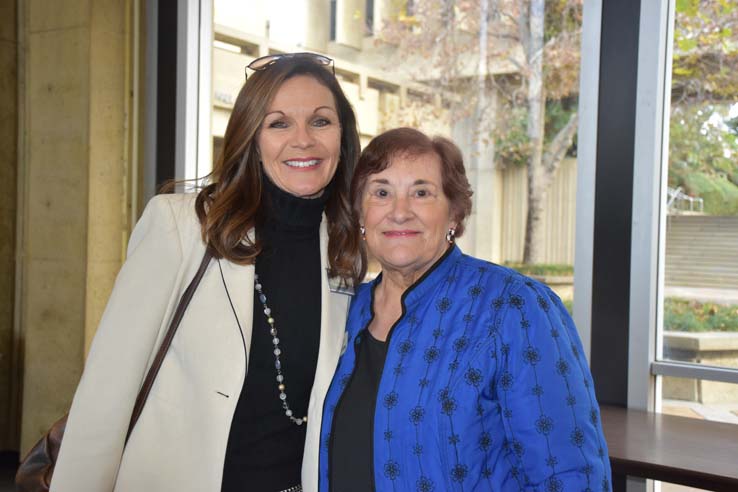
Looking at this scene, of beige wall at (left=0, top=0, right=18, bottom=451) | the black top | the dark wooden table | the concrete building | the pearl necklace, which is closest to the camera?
the black top

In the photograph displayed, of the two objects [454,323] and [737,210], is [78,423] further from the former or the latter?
[737,210]

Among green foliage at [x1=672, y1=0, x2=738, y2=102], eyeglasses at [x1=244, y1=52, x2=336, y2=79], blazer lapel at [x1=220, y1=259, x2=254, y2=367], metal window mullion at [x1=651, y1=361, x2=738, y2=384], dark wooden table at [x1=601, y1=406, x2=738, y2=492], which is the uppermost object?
green foliage at [x1=672, y1=0, x2=738, y2=102]

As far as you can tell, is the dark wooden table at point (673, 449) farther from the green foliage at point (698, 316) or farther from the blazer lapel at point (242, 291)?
the blazer lapel at point (242, 291)

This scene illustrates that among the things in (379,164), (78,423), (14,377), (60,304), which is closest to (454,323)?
(379,164)

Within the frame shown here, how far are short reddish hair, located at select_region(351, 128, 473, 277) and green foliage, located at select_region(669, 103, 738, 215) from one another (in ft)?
4.13

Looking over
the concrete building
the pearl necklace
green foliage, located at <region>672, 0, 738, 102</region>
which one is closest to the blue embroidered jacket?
the pearl necklace

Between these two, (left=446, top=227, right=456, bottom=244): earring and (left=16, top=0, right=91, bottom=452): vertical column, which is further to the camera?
(left=16, top=0, right=91, bottom=452): vertical column

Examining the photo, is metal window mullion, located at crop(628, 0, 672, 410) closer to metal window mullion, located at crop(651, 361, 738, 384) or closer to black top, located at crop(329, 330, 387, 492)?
metal window mullion, located at crop(651, 361, 738, 384)

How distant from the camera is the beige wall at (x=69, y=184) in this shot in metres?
3.28

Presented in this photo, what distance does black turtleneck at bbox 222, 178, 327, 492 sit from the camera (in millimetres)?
1491

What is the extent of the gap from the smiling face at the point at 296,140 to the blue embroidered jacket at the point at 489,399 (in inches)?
17.5

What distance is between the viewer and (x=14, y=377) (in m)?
3.58

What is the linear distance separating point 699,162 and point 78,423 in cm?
218

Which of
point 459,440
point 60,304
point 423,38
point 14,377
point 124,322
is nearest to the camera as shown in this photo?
point 459,440
